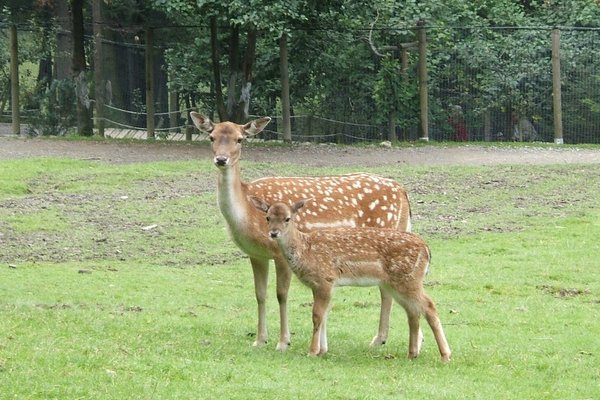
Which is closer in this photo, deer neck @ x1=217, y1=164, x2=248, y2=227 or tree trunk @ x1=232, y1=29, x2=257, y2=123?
deer neck @ x1=217, y1=164, x2=248, y2=227

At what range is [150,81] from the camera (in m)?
23.4

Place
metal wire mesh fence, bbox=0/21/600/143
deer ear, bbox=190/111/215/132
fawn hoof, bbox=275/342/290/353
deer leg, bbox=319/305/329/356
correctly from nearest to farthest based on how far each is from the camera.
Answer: deer leg, bbox=319/305/329/356 → fawn hoof, bbox=275/342/290/353 → deer ear, bbox=190/111/215/132 → metal wire mesh fence, bbox=0/21/600/143

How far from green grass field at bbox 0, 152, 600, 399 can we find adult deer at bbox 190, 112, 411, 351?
0.42 metres

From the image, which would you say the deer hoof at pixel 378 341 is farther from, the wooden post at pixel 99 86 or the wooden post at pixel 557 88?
the wooden post at pixel 557 88

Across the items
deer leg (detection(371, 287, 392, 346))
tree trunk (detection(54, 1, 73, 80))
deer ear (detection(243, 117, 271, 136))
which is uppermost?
tree trunk (detection(54, 1, 73, 80))

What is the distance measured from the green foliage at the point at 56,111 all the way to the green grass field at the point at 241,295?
4.75m

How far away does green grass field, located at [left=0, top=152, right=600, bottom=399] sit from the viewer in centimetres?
732

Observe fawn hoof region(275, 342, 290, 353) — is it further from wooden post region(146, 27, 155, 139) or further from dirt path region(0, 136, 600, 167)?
wooden post region(146, 27, 155, 139)

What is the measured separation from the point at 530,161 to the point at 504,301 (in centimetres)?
994

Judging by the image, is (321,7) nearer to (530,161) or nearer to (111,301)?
(530,161)

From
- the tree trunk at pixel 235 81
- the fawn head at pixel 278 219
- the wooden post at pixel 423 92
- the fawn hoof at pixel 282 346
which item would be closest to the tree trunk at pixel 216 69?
the tree trunk at pixel 235 81

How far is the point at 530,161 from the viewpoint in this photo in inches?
808

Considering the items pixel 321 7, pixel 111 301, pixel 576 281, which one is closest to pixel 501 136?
pixel 321 7

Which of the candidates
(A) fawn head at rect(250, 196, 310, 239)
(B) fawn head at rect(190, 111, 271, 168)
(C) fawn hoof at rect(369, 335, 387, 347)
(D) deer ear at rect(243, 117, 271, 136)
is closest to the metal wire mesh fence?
(D) deer ear at rect(243, 117, 271, 136)
